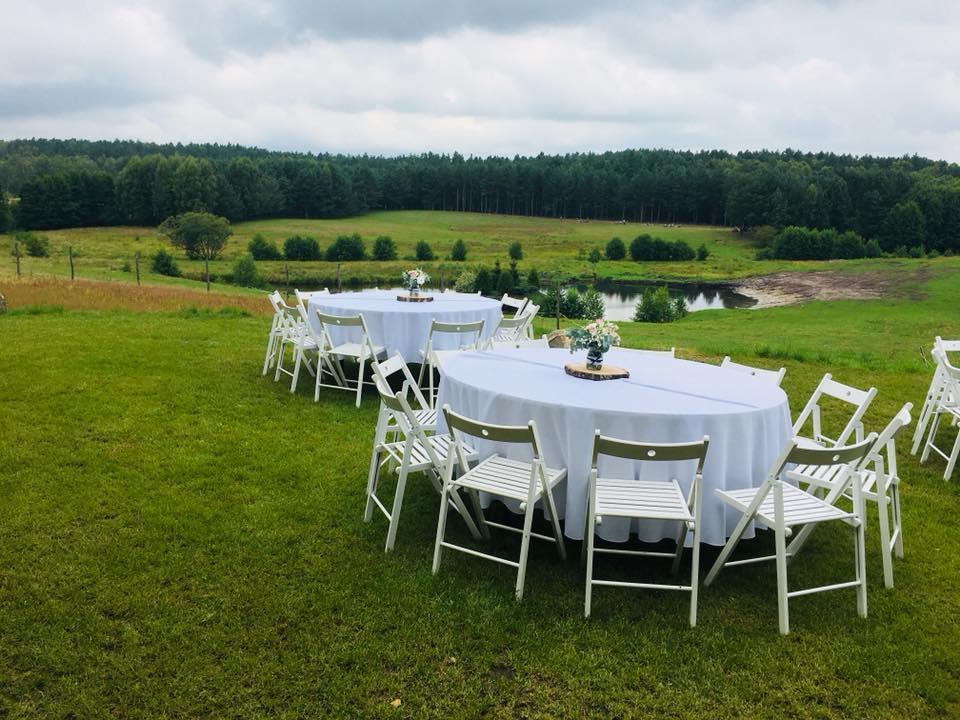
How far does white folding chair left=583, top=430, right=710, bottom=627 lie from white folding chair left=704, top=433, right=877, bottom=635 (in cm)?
Answer: 24

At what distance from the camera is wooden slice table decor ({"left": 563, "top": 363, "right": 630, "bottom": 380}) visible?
4984 mm

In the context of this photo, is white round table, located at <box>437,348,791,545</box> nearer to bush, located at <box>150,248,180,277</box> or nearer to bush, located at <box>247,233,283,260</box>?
bush, located at <box>150,248,180,277</box>

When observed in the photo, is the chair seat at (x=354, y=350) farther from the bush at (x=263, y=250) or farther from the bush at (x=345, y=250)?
the bush at (x=345, y=250)

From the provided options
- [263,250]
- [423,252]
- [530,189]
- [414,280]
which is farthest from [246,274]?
[530,189]

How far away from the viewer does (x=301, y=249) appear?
6062cm

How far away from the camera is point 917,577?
4.25m

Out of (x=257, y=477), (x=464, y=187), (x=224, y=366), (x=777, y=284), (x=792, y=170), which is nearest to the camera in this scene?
(x=257, y=477)

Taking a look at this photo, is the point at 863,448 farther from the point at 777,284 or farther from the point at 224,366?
the point at 777,284

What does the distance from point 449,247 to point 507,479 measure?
218ft

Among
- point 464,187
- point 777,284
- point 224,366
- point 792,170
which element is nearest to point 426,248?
point 777,284

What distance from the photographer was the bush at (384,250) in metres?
62.7

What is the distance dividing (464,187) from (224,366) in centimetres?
9415

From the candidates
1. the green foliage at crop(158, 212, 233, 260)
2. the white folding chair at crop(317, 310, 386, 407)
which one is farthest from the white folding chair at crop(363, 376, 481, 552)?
the green foliage at crop(158, 212, 233, 260)

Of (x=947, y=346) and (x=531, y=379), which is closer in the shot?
(x=531, y=379)
